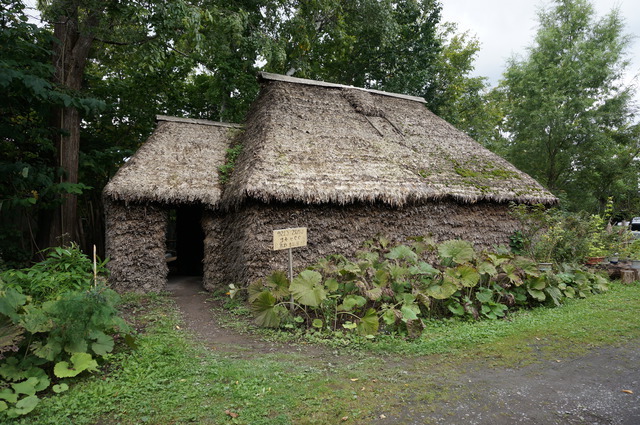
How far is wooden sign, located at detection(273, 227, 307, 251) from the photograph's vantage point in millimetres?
5602

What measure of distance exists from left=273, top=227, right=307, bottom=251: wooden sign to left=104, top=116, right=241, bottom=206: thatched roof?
2.83m

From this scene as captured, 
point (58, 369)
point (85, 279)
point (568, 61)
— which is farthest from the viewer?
point (568, 61)

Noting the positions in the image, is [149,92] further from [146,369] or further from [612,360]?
[612,360]

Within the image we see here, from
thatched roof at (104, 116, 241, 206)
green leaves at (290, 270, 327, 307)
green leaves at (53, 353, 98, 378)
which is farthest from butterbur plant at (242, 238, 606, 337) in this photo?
thatched roof at (104, 116, 241, 206)

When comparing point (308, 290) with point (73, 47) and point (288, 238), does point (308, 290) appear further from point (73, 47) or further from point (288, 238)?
point (73, 47)

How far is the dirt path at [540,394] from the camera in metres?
3.04

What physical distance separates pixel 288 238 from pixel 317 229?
1.74 meters

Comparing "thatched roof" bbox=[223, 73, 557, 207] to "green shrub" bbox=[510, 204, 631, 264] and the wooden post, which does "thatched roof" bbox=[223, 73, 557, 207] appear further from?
the wooden post

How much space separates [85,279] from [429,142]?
873 cm

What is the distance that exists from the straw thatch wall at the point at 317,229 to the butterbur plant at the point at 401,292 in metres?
1.13

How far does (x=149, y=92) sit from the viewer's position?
13.0m

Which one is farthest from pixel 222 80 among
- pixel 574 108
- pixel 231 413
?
pixel 574 108

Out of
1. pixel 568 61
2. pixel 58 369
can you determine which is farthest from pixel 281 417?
pixel 568 61

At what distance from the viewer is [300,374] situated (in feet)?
12.6
